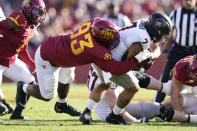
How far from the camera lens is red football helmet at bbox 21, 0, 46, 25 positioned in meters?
5.74

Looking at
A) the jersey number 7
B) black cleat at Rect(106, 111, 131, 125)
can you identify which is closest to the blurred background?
black cleat at Rect(106, 111, 131, 125)

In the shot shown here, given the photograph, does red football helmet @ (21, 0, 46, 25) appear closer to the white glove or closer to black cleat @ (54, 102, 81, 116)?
black cleat @ (54, 102, 81, 116)

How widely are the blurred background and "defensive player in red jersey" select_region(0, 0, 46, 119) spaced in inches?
274

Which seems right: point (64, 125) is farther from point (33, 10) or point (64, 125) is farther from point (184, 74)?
point (184, 74)

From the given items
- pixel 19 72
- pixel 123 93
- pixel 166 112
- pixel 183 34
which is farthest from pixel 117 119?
pixel 183 34

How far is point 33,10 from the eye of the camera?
5.75 meters

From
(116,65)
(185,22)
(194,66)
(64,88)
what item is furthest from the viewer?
(185,22)

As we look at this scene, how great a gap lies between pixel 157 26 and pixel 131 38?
30 cm

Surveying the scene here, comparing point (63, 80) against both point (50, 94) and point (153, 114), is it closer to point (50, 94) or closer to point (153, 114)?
point (50, 94)

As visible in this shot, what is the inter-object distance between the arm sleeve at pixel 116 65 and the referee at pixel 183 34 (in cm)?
252

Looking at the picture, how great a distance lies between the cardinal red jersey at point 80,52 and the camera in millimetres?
4945

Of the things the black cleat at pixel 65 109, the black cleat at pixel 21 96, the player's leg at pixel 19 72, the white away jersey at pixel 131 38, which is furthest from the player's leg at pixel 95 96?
the player's leg at pixel 19 72

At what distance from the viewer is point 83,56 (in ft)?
16.6

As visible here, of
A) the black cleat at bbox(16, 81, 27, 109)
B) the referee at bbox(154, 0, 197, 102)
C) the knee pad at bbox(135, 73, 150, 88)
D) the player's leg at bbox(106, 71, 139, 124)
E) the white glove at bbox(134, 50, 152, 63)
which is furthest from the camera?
the referee at bbox(154, 0, 197, 102)
